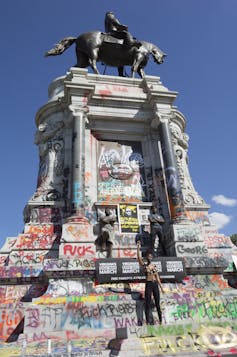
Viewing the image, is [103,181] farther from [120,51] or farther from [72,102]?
[120,51]

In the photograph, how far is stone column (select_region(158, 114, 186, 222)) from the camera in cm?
1246

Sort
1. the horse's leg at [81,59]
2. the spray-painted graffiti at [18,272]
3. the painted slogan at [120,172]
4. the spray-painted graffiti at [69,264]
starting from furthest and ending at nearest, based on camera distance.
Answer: the horse's leg at [81,59] < the painted slogan at [120,172] < the spray-painted graffiti at [18,272] < the spray-painted graffiti at [69,264]

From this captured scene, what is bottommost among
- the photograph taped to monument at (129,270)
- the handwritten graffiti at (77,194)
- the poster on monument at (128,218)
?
the photograph taped to monument at (129,270)

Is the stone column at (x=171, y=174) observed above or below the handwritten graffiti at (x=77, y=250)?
above

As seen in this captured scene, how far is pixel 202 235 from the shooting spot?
41.2 feet

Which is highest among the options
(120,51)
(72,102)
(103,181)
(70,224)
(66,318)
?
(120,51)

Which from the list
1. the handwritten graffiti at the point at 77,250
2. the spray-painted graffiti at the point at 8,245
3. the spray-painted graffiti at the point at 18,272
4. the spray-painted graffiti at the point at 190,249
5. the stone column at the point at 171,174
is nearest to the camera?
the spray-painted graffiti at the point at 18,272

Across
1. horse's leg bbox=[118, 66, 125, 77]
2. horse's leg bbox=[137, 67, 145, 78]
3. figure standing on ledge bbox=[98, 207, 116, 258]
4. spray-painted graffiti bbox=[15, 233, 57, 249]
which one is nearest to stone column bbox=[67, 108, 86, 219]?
figure standing on ledge bbox=[98, 207, 116, 258]

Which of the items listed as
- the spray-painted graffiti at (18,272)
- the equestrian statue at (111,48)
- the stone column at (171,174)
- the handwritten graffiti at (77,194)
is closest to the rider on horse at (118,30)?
the equestrian statue at (111,48)

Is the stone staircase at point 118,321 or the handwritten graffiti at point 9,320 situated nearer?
the stone staircase at point 118,321

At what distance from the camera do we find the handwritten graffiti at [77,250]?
403 inches

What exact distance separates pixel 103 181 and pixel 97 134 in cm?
299

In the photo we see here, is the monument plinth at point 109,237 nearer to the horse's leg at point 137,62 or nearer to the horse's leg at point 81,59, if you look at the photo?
the horse's leg at point 137,62

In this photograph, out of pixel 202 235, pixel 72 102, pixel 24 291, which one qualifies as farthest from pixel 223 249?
pixel 72 102
